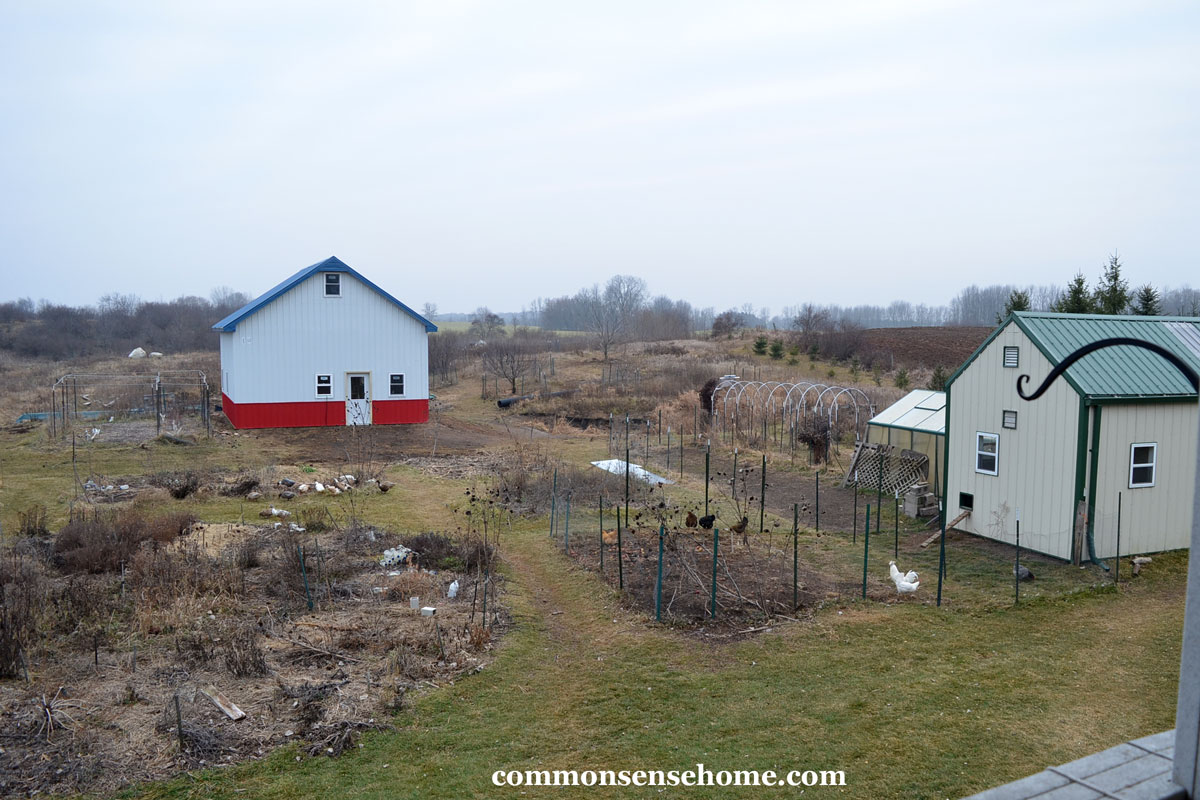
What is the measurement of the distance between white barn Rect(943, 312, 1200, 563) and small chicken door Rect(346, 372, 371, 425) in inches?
808

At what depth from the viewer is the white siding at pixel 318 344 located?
1082 inches

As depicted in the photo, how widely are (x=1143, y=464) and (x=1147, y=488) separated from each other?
39 cm

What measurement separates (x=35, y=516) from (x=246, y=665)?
28.9 ft

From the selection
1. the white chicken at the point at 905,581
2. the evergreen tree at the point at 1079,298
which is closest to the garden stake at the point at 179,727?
the white chicken at the point at 905,581

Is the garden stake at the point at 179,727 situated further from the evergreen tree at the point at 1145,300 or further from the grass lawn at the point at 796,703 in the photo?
the evergreen tree at the point at 1145,300

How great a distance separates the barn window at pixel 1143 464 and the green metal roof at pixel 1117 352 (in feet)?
2.77

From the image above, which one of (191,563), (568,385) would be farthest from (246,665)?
(568,385)

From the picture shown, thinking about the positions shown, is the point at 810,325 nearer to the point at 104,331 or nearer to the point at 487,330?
the point at 487,330

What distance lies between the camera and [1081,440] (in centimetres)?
1242

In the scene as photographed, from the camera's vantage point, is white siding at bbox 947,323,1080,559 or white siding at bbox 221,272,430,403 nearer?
white siding at bbox 947,323,1080,559

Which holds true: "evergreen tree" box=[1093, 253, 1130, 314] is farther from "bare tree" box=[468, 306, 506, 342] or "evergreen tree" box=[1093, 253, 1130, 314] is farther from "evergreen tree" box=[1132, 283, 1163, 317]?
"bare tree" box=[468, 306, 506, 342]

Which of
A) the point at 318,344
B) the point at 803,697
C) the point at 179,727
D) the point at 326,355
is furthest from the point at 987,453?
the point at 318,344

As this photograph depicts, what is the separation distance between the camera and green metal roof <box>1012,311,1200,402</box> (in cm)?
1267

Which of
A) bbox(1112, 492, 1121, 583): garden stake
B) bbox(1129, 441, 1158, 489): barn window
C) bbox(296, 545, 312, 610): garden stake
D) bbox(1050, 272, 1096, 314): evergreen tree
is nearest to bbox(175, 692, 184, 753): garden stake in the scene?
bbox(296, 545, 312, 610): garden stake
